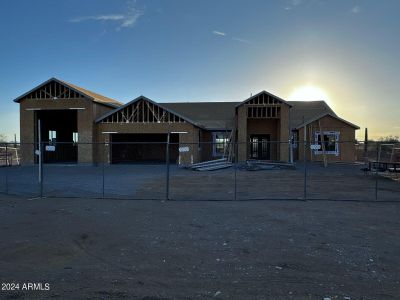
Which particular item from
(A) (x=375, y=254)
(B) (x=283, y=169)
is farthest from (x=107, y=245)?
(B) (x=283, y=169)

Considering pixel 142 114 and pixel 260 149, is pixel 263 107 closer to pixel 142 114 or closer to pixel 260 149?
pixel 260 149

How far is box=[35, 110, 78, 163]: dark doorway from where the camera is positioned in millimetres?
36594

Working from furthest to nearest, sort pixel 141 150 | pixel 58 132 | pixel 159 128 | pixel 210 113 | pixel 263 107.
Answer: pixel 210 113, pixel 58 132, pixel 141 150, pixel 263 107, pixel 159 128

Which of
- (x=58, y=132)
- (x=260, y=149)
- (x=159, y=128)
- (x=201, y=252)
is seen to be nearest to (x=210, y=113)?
(x=260, y=149)

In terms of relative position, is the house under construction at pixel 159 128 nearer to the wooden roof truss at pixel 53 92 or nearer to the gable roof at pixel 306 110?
the wooden roof truss at pixel 53 92

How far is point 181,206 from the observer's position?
39.1 ft

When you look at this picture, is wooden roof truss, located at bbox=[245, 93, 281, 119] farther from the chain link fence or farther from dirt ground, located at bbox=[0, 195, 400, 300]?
dirt ground, located at bbox=[0, 195, 400, 300]

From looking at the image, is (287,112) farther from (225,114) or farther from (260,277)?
(260,277)

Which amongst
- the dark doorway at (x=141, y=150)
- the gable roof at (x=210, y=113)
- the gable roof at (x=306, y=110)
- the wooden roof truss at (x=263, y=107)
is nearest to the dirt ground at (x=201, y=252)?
the wooden roof truss at (x=263, y=107)

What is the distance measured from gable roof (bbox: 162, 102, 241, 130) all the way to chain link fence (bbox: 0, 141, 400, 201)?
2358 mm

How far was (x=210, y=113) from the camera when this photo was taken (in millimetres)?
44500

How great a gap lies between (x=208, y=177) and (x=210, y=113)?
74.4ft

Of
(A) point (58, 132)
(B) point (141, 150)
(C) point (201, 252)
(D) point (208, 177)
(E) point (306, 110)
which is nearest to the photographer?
(C) point (201, 252)

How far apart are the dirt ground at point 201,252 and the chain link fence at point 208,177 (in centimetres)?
301
